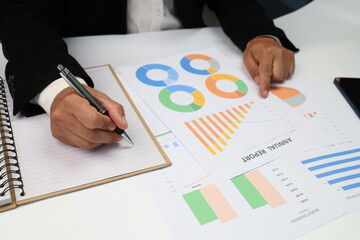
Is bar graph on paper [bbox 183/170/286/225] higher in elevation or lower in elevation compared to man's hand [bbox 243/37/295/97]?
lower

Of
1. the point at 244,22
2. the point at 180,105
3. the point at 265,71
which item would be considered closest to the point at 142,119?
the point at 180,105

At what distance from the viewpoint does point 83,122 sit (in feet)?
1.82

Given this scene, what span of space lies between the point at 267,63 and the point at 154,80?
0.94 ft

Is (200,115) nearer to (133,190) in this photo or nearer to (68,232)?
(133,190)

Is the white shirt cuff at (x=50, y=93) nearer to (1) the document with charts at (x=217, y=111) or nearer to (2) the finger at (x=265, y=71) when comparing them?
(1) the document with charts at (x=217, y=111)

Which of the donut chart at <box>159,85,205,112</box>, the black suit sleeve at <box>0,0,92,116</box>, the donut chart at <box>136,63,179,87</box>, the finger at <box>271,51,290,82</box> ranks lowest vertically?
the donut chart at <box>159,85,205,112</box>

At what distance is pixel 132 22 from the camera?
1035 millimetres

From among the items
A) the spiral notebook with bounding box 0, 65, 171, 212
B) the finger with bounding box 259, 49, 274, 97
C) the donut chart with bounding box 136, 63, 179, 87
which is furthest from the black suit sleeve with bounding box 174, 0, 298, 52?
the spiral notebook with bounding box 0, 65, 171, 212

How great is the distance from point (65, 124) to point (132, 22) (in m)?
0.57

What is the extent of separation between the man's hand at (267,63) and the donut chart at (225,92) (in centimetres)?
4

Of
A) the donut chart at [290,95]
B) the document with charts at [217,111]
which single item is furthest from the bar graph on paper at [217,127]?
the donut chart at [290,95]

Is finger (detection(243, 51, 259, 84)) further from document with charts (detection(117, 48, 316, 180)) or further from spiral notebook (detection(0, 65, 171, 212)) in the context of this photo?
spiral notebook (detection(0, 65, 171, 212))

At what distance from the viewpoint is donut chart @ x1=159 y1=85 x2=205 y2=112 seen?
70cm

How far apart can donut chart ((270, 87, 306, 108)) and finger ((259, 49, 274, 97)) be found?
0.10ft
